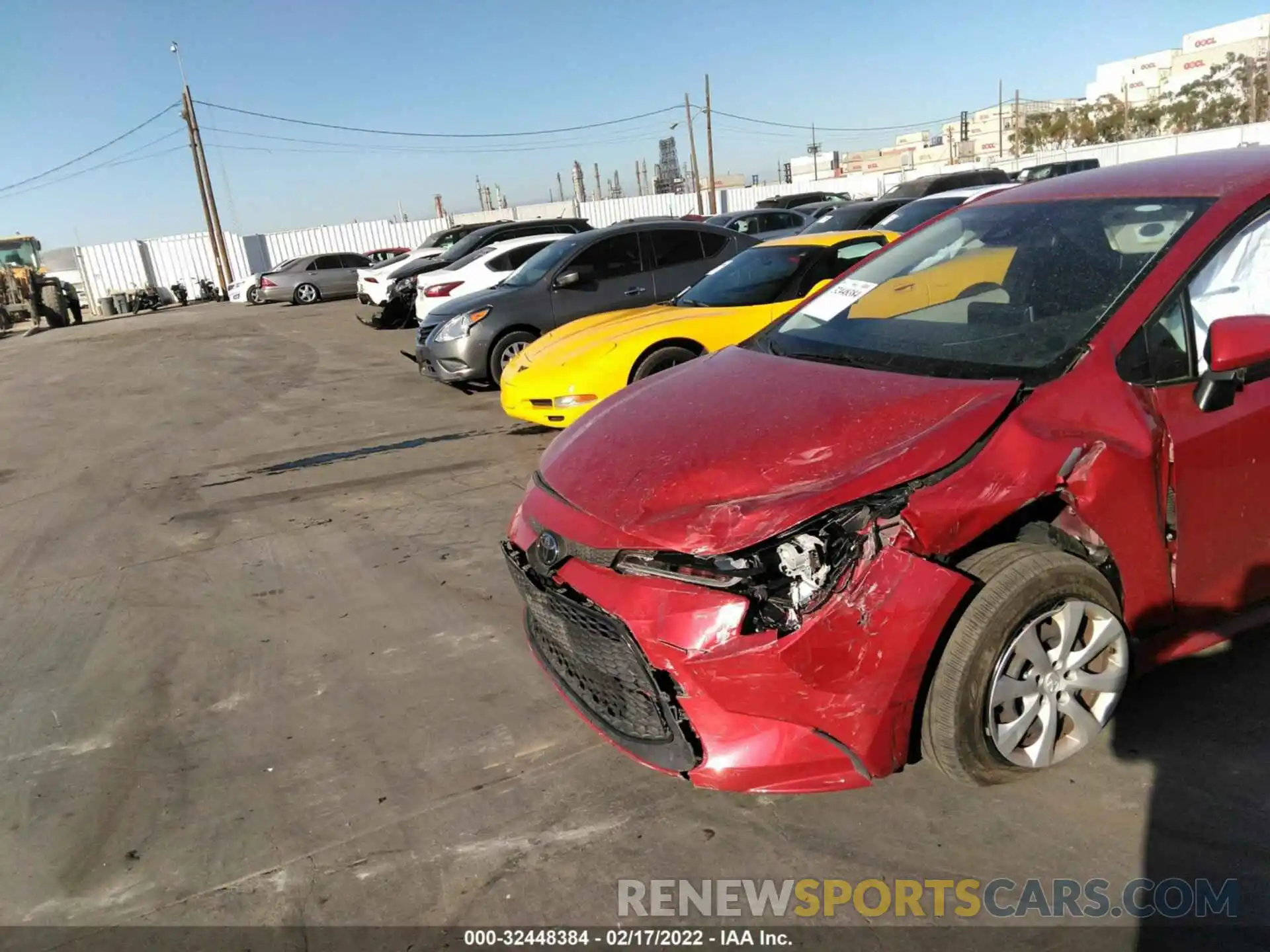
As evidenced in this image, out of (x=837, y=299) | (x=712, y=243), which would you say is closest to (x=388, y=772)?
(x=837, y=299)

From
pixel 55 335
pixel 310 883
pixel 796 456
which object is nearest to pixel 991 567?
pixel 796 456

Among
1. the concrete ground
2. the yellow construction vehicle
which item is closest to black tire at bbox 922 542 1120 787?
the concrete ground

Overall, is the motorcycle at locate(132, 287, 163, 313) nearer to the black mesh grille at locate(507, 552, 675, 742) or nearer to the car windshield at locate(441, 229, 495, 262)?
the car windshield at locate(441, 229, 495, 262)

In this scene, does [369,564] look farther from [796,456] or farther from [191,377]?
[191,377]

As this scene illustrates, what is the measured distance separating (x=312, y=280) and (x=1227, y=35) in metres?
95.1

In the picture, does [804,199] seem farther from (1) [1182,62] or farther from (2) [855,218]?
(1) [1182,62]

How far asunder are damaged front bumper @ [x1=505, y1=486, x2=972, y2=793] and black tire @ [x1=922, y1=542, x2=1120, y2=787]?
0.23ft

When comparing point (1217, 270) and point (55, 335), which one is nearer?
point (1217, 270)

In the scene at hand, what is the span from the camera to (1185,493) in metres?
2.71

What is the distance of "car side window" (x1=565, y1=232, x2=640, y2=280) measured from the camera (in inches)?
375

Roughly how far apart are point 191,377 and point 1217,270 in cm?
1310

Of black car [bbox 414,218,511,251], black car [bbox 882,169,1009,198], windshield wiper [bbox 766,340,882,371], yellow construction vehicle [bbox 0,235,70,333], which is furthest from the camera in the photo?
yellow construction vehicle [bbox 0,235,70,333]

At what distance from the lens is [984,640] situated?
7.88ft

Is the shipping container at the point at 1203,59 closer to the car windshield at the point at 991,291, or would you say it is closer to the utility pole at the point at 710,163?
the utility pole at the point at 710,163
